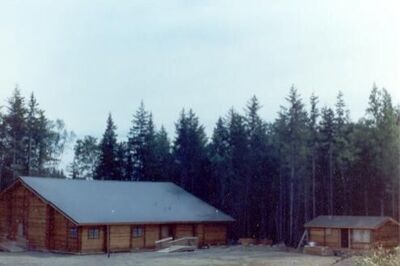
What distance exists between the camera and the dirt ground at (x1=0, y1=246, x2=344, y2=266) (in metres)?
31.6

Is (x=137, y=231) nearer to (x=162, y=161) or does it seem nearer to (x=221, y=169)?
(x=221, y=169)

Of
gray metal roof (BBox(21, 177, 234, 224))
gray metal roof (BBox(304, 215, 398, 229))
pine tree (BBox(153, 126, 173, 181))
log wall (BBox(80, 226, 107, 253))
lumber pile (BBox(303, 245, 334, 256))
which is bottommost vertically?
lumber pile (BBox(303, 245, 334, 256))

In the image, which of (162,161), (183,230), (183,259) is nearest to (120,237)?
(183,230)

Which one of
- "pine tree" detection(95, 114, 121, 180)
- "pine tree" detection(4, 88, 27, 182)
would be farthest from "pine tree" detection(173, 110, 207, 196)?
"pine tree" detection(4, 88, 27, 182)

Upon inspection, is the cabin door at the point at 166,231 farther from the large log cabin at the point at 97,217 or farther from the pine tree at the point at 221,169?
the pine tree at the point at 221,169

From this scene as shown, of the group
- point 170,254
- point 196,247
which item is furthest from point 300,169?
point 170,254

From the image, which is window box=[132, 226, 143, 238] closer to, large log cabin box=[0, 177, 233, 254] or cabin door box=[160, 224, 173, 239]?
large log cabin box=[0, 177, 233, 254]

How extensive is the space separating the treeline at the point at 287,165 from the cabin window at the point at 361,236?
7.18 m

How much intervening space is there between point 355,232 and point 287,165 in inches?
442

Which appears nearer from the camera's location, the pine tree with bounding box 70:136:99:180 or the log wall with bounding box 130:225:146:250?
the log wall with bounding box 130:225:146:250

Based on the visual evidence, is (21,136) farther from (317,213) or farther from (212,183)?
(317,213)

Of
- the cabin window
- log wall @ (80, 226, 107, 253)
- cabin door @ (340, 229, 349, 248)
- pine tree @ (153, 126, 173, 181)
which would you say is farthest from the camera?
pine tree @ (153, 126, 173, 181)

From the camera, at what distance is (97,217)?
131ft

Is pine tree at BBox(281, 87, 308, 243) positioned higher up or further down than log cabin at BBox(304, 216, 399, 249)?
higher up
